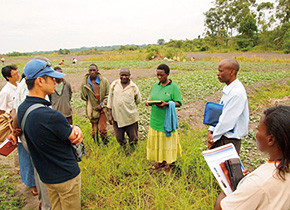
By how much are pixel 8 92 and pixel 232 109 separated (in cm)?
346

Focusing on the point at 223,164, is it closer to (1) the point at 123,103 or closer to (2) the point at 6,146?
(1) the point at 123,103

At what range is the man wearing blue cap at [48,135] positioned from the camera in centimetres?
179

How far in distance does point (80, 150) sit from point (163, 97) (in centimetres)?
174

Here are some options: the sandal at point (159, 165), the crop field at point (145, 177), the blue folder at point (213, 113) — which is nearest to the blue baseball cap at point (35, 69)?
the crop field at point (145, 177)

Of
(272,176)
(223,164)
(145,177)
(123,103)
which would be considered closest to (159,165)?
(145,177)

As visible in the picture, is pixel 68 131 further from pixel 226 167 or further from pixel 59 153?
pixel 226 167

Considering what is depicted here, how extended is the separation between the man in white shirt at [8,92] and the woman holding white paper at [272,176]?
344 centimetres

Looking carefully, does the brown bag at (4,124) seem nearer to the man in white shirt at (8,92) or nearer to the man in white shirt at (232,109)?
the man in white shirt at (8,92)

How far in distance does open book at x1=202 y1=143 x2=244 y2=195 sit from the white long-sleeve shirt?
2.60ft

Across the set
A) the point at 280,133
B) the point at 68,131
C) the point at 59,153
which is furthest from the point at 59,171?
the point at 280,133

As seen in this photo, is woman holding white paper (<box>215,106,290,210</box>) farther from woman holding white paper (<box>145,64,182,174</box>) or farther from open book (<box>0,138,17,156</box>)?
open book (<box>0,138,17,156</box>)

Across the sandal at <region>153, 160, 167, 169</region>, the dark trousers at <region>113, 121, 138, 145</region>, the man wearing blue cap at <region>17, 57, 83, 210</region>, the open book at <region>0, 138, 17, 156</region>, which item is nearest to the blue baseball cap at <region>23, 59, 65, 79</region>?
the man wearing blue cap at <region>17, 57, 83, 210</region>

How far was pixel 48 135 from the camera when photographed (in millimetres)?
1813

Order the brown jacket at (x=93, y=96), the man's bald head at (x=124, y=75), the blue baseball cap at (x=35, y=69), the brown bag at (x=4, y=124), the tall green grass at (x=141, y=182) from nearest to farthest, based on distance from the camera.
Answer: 1. the blue baseball cap at (x=35, y=69)
2. the brown bag at (x=4, y=124)
3. the tall green grass at (x=141, y=182)
4. the man's bald head at (x=124, y=75)
5. the brown jacket at (x=93, y=96)
